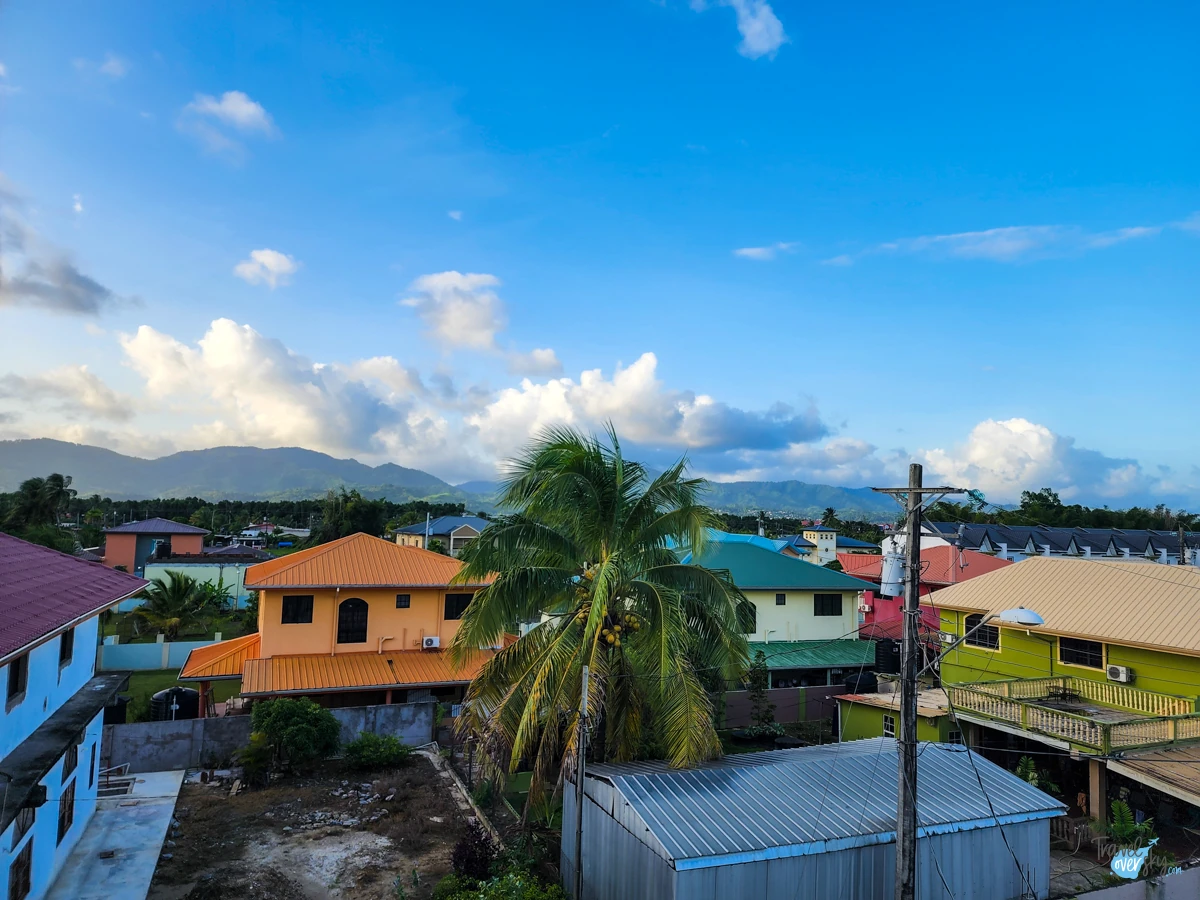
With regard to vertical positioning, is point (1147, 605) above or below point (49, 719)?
above

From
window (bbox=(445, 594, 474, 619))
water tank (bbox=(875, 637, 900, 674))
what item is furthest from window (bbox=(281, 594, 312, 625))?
water tank (bbox=(875, 637, 900, 674))

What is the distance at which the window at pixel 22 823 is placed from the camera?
32.3 ft

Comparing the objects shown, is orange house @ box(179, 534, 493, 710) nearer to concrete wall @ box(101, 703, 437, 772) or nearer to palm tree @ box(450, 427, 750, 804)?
concrete wall @ box(101, 703, 437, 772)

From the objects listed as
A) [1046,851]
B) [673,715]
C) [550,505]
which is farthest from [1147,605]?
[550,505]

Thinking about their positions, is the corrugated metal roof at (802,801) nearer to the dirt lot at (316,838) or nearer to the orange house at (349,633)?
the dirt lot at (316,838)

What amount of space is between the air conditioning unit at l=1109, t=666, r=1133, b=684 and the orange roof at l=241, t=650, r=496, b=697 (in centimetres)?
1631

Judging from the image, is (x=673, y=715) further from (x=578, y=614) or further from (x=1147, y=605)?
(x=1147, y=605)

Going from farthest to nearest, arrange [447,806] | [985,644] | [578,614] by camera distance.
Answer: [985,644] < [447,806] < [578,614]

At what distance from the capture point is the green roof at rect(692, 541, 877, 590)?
2995cm

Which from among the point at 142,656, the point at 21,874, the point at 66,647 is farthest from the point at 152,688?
the point at 21,874

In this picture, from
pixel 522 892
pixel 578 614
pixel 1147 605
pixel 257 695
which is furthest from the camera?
pixel 257 695

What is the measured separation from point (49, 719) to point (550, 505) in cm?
891

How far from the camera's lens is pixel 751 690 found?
2444 centimetres

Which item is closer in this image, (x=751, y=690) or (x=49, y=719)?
(x=49, y=719)
